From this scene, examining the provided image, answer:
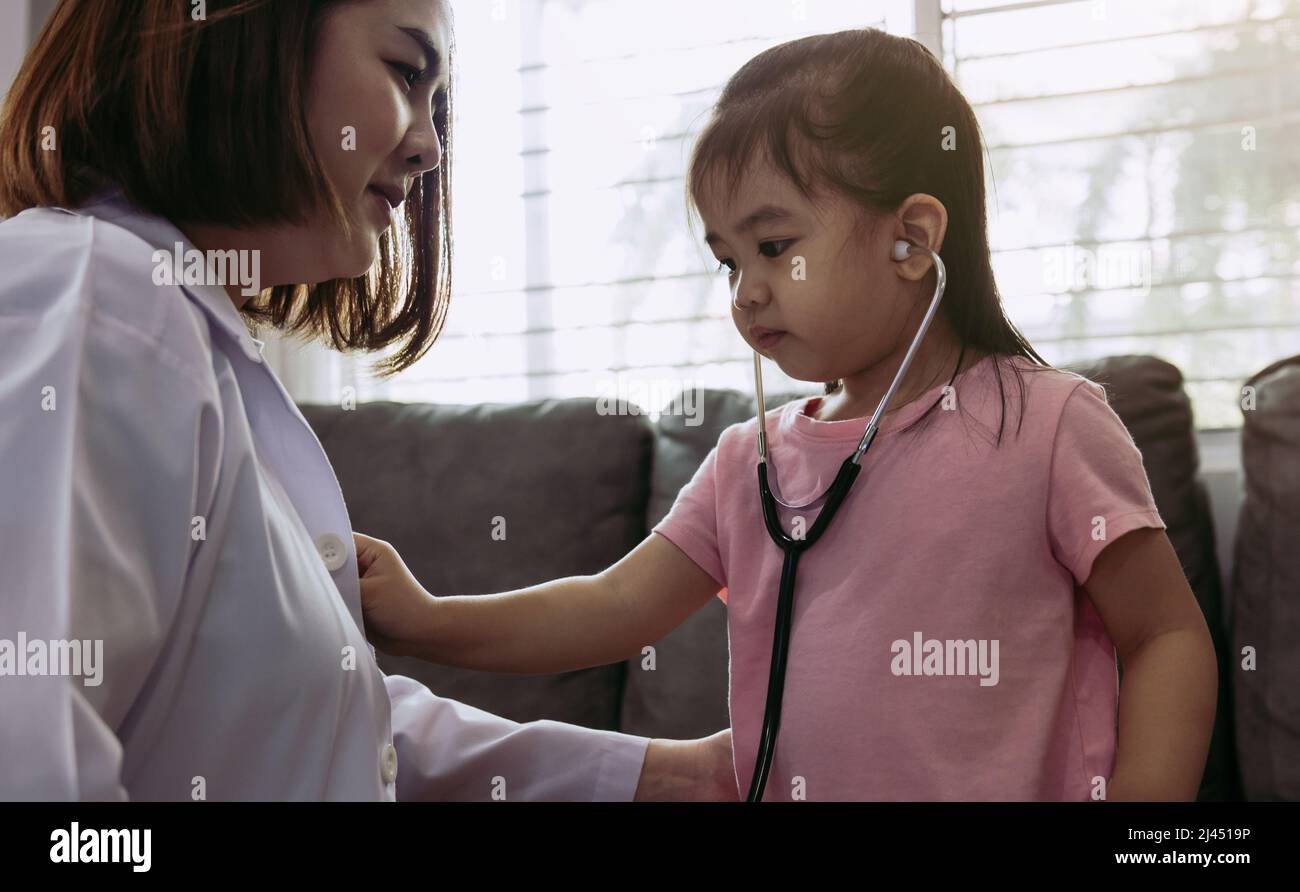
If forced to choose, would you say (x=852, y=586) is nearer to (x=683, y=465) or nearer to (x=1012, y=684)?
(x=1012, y=684)

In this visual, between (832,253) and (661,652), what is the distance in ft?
3.10

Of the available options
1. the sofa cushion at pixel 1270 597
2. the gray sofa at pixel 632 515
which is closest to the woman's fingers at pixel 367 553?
the gray sofa at pixel 632 515

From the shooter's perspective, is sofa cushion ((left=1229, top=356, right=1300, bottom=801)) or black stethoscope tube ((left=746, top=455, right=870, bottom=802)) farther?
sofa cushion ((left=1229, top=356, right=1300, bottom=801))

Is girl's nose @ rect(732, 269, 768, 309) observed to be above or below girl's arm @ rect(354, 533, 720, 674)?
above

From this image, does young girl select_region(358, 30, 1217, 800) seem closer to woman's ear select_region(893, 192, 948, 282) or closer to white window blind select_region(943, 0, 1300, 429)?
woman's ear select_region(893, 192, 948, 282)

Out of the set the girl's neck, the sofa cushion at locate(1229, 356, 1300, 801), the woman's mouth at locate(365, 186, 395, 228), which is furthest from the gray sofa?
the woman's mouth at locate(365, 186, 395, 228)

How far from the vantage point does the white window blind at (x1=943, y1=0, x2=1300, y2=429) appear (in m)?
1.95

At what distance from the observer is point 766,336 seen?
3.29ft

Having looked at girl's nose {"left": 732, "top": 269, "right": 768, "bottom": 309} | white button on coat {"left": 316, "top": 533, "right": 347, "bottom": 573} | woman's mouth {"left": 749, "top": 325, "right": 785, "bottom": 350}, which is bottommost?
white button on coat {"left": 316, "top": 533, "right": 347, "bottom": 573}

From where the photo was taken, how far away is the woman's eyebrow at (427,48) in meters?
0.88

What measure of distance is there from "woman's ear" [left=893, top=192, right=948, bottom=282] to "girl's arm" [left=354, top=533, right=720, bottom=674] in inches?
14.4

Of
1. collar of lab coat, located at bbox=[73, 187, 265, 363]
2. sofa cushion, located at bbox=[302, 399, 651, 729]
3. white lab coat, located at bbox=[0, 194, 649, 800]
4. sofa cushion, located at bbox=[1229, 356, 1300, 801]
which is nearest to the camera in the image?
white lab coat, located at bbox=[0, 194, 649, 800]


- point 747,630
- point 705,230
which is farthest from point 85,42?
point 747,630
